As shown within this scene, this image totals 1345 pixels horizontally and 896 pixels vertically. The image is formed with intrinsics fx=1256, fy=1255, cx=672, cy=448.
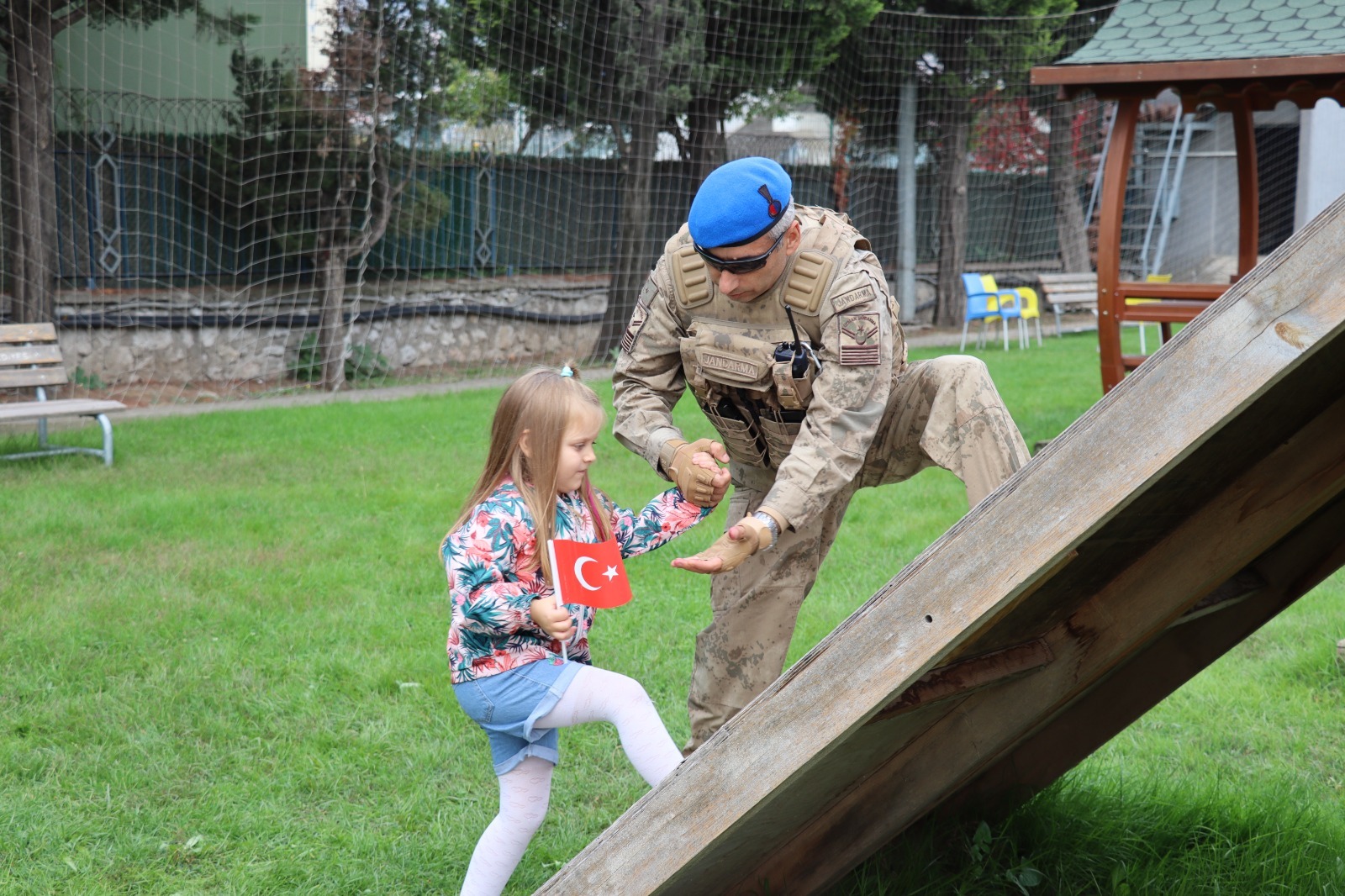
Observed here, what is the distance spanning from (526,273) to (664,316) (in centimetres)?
1070

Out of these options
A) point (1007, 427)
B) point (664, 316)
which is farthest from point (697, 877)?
point (664, 316)

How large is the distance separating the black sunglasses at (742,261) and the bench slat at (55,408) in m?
5.94

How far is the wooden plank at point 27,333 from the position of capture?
8.30m

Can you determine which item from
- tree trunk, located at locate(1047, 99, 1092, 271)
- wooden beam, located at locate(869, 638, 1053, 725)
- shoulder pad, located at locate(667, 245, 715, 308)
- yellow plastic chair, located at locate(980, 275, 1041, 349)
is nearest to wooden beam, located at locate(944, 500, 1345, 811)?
wooden beam, located at locate(869, 638, 1053, 725)

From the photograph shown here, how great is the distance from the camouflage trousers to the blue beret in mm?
578

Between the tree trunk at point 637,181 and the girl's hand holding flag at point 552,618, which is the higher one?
the tree trunk at point 637,181

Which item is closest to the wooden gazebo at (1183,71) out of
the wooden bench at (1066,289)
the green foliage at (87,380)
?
the green foliage at (87,380)

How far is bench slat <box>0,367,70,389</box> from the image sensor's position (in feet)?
26.3

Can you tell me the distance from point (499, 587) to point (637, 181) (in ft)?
36.2

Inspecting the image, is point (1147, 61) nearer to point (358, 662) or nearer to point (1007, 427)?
point (1007, 427)

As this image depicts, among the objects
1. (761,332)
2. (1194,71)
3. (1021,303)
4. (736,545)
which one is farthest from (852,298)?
(1021,303)

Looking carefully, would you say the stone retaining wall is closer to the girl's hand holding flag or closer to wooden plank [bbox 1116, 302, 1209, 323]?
wooden plank [bbox 1116, 302, 1209, 323]

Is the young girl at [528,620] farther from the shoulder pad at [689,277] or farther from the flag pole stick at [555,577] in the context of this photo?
the shoulder pad at [689,277]

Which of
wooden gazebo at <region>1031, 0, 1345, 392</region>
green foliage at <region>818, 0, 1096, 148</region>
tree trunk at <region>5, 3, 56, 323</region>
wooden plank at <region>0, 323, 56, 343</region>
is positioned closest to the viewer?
wooden gazebo at <region>1031, 0, 1345, 392</region>
